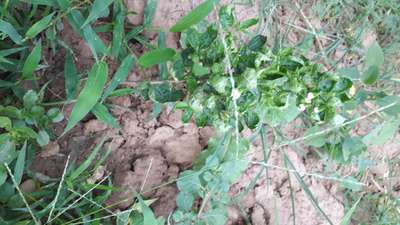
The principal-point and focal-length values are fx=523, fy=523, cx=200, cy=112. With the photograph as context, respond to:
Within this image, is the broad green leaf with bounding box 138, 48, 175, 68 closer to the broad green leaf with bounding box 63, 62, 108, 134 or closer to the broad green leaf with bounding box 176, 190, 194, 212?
the broad green leaf with bounding box 63, 62, 108, 134

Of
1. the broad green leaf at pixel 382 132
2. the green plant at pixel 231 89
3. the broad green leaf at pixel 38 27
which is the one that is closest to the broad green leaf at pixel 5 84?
the broad green leaf at pixel 38 27

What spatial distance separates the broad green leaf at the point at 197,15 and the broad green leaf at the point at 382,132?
783 millimetres

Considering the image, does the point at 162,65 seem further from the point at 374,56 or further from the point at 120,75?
the point at 374,56

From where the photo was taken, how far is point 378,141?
74.1 inches

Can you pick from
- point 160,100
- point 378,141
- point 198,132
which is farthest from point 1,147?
point 378,141

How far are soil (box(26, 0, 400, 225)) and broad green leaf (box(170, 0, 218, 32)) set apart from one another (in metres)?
0.35

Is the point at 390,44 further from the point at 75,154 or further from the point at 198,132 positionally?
the point at 75,154

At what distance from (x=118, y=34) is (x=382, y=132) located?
0.98 metres

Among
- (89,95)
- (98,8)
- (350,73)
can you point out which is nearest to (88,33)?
(98,8)

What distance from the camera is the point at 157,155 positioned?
1.77 m

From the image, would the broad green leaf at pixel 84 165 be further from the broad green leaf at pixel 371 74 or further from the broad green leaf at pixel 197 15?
the broad green leaf at pixel 371 74

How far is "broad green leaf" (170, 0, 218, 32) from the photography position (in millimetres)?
1447

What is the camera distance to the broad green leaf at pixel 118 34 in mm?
1637

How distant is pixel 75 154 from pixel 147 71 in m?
0.37
